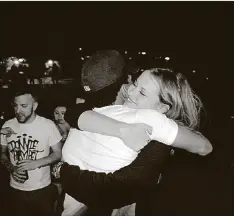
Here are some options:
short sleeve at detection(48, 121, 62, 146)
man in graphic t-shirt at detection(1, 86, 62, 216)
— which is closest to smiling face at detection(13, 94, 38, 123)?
man in graphic t-shirt at detection(1, 86, 62, 216)

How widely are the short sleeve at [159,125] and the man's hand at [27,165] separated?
220 cm

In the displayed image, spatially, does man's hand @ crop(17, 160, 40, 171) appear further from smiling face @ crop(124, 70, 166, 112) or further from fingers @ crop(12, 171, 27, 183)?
smiling face @ crop(124, 70, 166, 112)

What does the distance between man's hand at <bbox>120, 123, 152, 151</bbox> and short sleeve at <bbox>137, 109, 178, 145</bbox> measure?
0.03m

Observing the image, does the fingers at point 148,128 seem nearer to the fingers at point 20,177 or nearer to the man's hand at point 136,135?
the man's hand at point 136,135

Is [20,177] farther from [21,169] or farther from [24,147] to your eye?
[24,147]

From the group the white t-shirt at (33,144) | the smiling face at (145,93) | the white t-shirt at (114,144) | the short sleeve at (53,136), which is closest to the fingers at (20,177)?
the white t-shirt at (33,144)

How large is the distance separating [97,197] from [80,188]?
3.8 inches

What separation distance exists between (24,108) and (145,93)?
2327mm

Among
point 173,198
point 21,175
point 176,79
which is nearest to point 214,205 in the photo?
point 173,198

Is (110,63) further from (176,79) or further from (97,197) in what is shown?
(97,197)

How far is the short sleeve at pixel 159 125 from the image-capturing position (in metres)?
1.69

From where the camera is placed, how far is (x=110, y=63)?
1.83 metres

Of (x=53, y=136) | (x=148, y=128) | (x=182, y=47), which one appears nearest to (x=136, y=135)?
(x=148, y=128)

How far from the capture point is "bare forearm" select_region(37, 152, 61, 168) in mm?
3668
